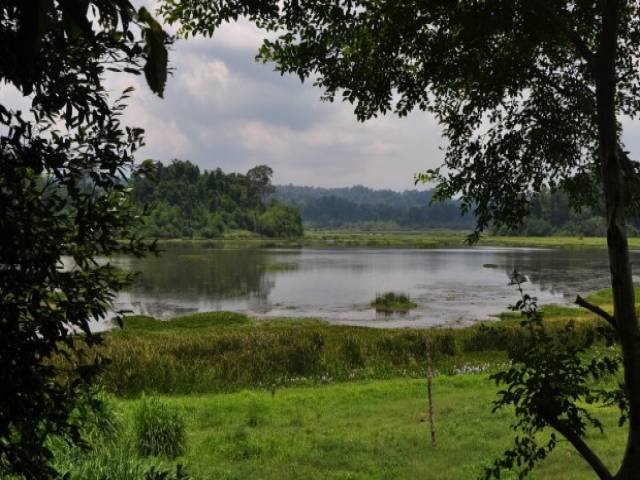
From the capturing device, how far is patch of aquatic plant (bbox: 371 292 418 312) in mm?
45625

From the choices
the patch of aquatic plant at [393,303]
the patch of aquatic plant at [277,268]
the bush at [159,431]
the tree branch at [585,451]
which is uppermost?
the tree branch at [585,451]

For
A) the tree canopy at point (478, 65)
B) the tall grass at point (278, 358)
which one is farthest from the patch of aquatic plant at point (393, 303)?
the tree canopy at point (478, 65)

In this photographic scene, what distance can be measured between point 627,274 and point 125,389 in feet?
63.7

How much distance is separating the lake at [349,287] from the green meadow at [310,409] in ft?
30.4

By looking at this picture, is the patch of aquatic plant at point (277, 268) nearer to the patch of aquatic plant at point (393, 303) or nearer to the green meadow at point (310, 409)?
the patch of aquatic plant at point (393, 303)

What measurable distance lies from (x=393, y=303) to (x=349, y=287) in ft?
42.7

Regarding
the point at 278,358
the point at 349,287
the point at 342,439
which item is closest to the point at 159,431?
the point at 342,439

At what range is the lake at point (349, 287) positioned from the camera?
4378 cm

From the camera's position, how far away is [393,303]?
4669 cm

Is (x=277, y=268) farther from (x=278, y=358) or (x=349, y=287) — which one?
(x=278, y=358)

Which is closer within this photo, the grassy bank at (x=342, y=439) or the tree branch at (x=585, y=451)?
the tree branch at (x=585, y=451)

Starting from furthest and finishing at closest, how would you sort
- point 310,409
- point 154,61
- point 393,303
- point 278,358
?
point 393,303, point 278,358, point 310,409, point 154,61

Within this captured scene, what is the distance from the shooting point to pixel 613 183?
427cm

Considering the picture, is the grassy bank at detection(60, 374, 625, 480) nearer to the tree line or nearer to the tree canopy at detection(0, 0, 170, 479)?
the tree canopy at detection(0, 0, 170, 479)
